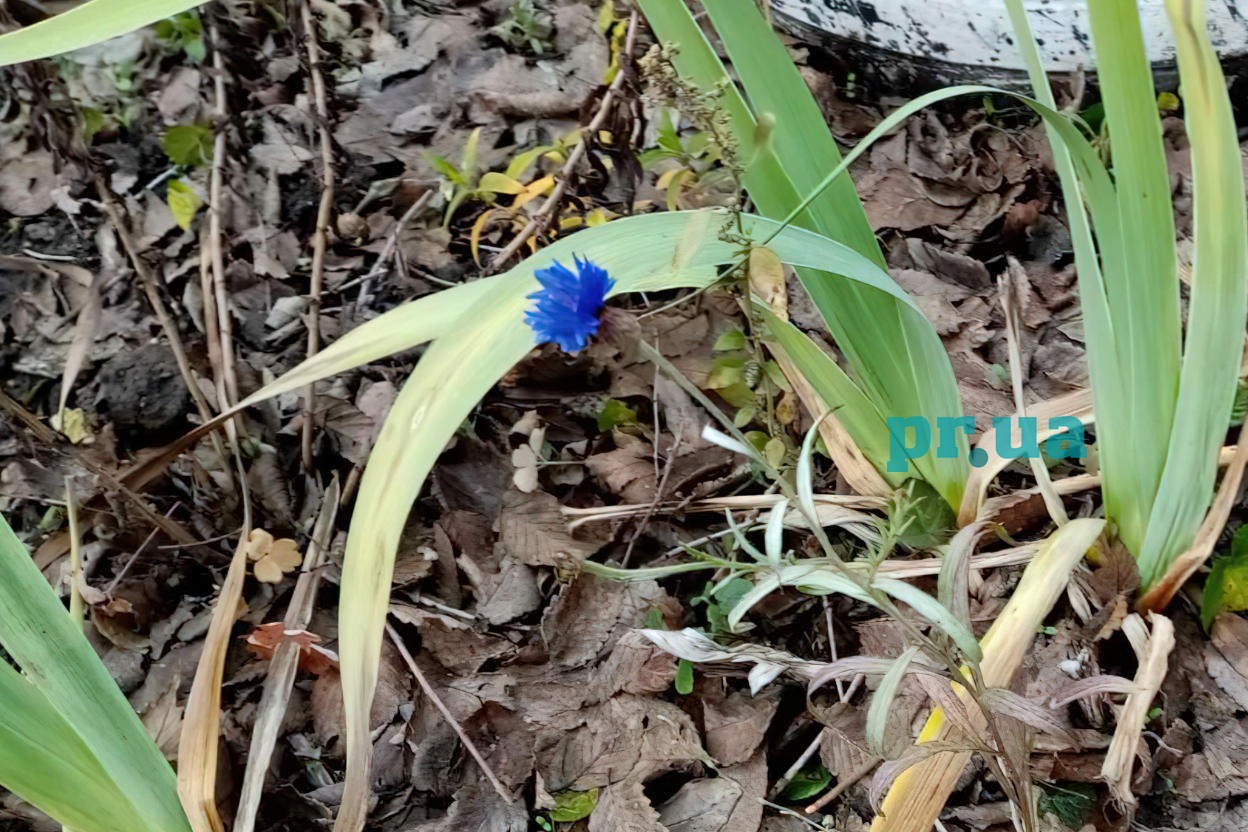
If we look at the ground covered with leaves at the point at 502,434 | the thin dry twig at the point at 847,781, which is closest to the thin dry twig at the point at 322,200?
the ground covered with leaves at the point at 502,434

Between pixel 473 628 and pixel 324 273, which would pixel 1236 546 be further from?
pixel 324 273

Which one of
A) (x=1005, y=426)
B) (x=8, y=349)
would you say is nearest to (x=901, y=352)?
(x=1005, y=426)

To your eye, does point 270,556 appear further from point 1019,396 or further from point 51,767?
point 1019,396

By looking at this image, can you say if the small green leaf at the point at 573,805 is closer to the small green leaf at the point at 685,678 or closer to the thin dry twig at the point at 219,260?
the small green leaf at the point at 685,678

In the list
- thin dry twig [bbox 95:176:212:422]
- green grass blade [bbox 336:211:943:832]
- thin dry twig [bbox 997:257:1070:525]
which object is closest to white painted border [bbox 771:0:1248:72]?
thin dry twig [bbox 997:257:1070:525]

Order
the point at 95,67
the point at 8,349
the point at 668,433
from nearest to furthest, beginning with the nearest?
the point at 668,433 → the point at 8,349 → the point at 95,67

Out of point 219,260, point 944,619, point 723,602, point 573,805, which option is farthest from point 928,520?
point 219,260
